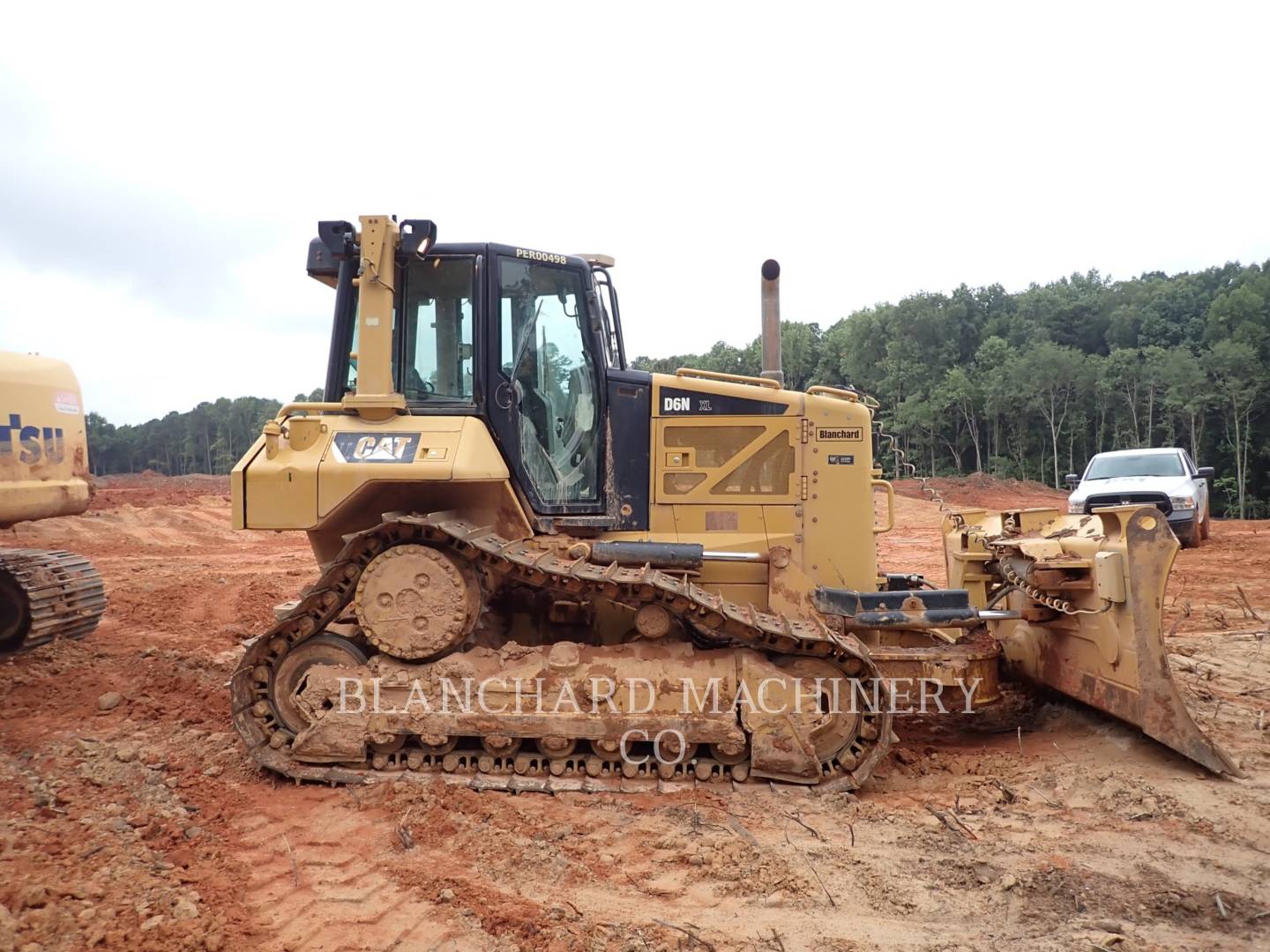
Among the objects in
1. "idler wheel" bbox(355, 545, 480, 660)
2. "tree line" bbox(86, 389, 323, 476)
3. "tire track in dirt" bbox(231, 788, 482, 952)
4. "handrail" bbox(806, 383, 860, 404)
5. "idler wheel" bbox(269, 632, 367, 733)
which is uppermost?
"tree line" bbox(86, 389, 323, 476)

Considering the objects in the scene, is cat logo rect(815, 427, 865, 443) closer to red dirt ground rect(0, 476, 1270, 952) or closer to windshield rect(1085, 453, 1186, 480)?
red dirt ground rect(0, 476, 1270, 952)

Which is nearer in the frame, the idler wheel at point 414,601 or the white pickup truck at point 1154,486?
the idler wheel at point 414,601

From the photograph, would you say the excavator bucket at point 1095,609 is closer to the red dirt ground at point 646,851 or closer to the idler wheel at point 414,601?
the red dirt ground at point 646,851

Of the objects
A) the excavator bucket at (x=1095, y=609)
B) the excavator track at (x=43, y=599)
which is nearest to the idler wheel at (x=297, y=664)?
the excavator track at (x=43, y=599)

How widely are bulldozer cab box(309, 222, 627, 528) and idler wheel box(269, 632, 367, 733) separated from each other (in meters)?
1.37

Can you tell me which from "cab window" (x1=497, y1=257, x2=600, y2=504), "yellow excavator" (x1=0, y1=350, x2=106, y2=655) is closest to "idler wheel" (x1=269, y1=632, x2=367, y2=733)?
"cab window" (x1=497, y1=257, x2=600, y2=504)

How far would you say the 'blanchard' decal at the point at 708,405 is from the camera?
5.48 metres

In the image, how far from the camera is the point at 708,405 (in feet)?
Result: 18.0

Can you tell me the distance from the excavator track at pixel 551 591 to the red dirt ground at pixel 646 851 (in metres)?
0.15

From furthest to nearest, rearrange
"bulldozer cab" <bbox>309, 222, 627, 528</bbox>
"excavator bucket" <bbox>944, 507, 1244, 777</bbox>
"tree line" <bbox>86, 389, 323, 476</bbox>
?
"tree line" <bbox>86, 389, 323, 476</bbox> → "bulldozer cab" <bbox>309, 222, 627, 528</bbox> → "excavator bucket" <bbox>944, 507, 1244, 777</bbox>

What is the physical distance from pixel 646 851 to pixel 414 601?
5.95 feet

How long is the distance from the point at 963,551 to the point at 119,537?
1766 centimetres

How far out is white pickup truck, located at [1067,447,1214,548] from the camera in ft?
43.9

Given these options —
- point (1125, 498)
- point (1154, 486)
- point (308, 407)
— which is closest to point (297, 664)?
point (308, 407)
